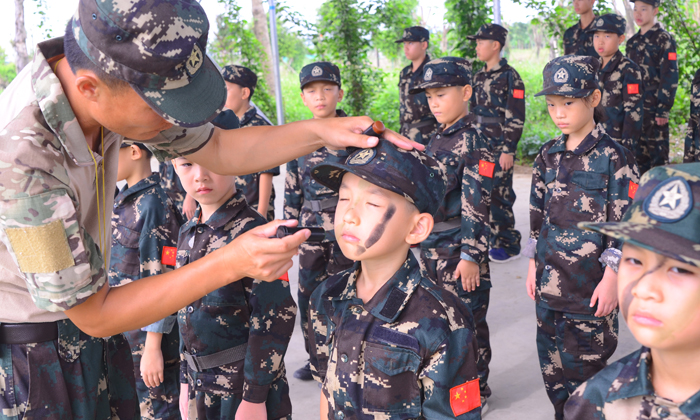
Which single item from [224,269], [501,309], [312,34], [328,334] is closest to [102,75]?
[224,269]

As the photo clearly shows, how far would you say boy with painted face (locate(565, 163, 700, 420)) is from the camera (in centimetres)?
109

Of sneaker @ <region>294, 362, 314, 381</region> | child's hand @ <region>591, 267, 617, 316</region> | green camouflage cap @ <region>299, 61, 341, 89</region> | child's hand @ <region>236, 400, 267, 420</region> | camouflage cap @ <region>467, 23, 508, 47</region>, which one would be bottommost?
sneaker @ <region>294, 362, 314, 381</region>

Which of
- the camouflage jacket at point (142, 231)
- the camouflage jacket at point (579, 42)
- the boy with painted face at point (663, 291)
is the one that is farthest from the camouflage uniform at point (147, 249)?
the camouflage jacket at point (579, 42)

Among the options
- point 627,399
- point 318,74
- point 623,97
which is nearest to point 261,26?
point 623,97

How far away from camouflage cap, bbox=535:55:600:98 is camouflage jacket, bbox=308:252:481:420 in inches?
63.2

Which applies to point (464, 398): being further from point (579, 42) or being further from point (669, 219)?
point (579, 42)

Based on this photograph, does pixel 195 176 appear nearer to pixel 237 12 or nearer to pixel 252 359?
pixel 252 359

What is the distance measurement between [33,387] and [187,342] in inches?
29.2

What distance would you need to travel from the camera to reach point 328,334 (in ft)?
6.68

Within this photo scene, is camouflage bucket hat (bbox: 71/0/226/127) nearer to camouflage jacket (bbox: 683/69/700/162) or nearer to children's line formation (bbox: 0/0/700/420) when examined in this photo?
children's line formation (bbox: 0/0/700/420)

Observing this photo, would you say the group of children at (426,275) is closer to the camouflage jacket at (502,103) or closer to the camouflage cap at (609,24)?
the camouflage jacket at (502,103)

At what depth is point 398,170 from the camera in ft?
5.72

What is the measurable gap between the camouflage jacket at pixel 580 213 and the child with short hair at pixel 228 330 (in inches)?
57.1

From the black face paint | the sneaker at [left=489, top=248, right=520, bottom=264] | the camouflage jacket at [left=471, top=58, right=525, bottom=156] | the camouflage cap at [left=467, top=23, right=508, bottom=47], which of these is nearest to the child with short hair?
the black face paint
